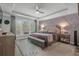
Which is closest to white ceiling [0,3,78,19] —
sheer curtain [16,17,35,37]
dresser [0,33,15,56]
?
sheer curtain [16,17,35,37]

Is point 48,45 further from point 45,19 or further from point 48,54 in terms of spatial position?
point 45,19

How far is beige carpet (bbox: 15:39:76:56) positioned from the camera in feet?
Result: 6.81

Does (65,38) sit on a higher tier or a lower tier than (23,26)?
lower

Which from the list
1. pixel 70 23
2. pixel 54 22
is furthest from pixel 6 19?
pixel 70 23

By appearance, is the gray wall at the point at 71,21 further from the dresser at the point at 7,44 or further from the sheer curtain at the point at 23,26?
the dresser at the point at 7,44

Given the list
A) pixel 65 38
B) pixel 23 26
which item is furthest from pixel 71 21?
pixel 23 26

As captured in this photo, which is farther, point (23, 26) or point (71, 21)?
point (23, 26)

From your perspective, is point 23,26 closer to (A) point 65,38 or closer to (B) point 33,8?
(B) point 33,8

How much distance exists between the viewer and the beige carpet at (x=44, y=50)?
208cm

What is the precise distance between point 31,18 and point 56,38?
2.07ft

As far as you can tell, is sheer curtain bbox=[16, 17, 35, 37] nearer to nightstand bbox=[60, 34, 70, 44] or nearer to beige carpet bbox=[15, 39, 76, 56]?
beige carpet bbox=[15, 39, 76, 56]

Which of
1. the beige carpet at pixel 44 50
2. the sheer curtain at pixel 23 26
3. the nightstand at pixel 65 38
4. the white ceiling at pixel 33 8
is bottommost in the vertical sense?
the beige carpet at pixel 44 50

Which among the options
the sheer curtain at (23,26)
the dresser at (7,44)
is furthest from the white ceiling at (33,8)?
the dresser at (7,44)

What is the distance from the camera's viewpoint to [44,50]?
210cm
